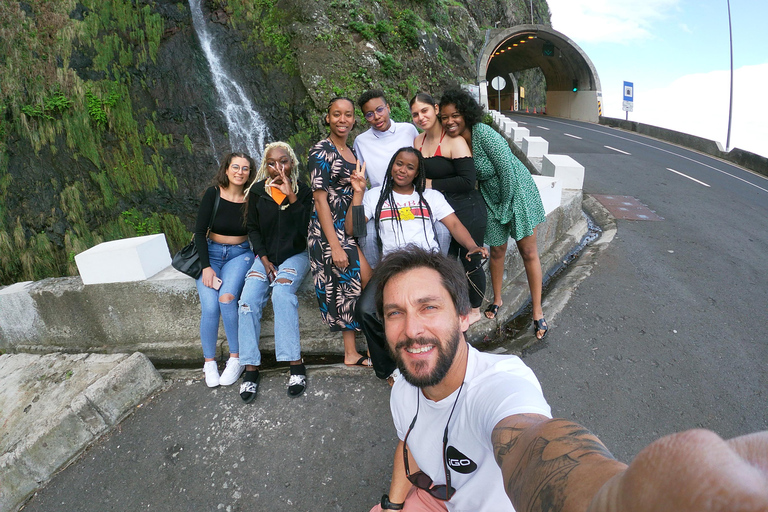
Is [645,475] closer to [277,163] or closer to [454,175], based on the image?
[454,175]

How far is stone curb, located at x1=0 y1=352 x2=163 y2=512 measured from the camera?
8.60 ft

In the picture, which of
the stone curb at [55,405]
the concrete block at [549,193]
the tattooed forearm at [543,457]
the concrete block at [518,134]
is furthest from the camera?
the concrete block at [518,134]

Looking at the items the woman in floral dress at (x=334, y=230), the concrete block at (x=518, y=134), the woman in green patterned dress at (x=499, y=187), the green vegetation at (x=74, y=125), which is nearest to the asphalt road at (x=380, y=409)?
the woman in floral dress at (x=334, y=230)

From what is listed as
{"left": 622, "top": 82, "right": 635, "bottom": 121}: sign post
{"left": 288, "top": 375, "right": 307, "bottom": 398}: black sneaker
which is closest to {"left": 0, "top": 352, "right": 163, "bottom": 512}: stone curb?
{"left": 288, "top": 375, "right": 307, "bottom": 398}: black sneaker

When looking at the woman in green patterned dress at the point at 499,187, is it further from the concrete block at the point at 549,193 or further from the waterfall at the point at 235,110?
the waterfall at the point at 235,110

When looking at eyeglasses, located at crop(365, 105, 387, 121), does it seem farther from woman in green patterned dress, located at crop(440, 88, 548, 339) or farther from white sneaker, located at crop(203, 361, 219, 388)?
white sneaker, located at crop(203, 361, 219, 388)

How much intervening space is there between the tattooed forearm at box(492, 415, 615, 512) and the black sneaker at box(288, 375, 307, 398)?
83.7 inches

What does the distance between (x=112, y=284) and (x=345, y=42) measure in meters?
12.3

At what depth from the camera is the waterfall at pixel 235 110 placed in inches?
511

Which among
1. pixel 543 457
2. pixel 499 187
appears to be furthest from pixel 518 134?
pixel 543 457

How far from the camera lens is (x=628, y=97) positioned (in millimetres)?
22781

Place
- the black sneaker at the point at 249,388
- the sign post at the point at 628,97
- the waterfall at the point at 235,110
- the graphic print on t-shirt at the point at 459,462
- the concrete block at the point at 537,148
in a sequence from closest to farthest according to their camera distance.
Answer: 1. the graphic print on t-shirt at the point at 459,462
2. the black sneaker at the point at 249,388
3. the concrete block at the point at 537,148
4. the waterfall at the point at 235,110
5. the sign post at the point at 628,97

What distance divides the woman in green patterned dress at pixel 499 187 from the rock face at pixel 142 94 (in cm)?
1046

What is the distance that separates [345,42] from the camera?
1351 centimetres
